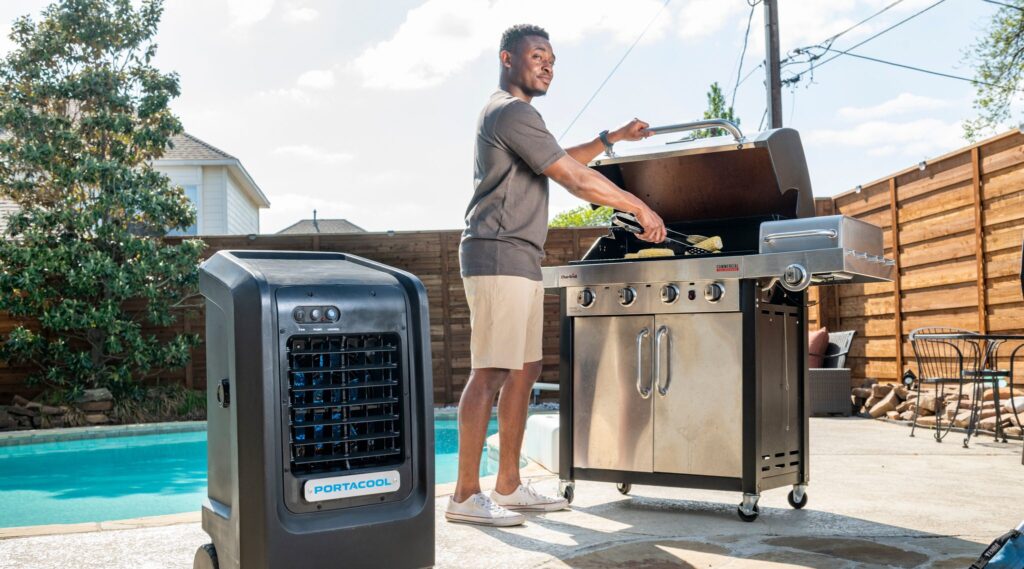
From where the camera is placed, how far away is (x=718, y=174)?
3.20 m

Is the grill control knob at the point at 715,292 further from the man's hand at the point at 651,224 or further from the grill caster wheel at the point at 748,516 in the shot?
the grill caster wheel at the point at 748,516

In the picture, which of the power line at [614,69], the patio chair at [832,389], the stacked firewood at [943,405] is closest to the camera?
the stacked firewood at [943,405]

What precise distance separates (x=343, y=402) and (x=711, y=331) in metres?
1.51

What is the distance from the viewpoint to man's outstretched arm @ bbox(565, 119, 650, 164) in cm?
320

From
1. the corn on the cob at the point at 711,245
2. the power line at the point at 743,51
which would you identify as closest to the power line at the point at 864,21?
the power line at the point at 743,51

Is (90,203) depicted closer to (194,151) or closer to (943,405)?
(194,151)

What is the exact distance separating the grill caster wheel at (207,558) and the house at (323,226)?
24.8 metres

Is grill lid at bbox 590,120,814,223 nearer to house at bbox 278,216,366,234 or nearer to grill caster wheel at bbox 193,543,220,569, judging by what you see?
grill caster wheel at bbox 193,543,220,569

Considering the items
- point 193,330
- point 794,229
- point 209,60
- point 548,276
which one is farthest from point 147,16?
point 794,229

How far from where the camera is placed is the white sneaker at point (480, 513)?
8.79 feet

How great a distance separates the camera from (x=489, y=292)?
2.72 meters

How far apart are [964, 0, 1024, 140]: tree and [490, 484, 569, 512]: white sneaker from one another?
1343 centimetres

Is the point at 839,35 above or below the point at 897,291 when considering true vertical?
above

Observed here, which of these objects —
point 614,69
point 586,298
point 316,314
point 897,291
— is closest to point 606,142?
point 586,298
